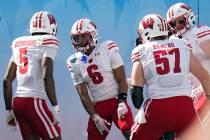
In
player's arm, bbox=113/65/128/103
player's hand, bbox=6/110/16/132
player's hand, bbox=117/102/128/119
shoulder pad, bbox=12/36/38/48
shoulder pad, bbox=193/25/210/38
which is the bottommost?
player's hand, bbox=6/110/16/132

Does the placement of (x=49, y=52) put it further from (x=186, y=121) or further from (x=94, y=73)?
(x=186, y=121)

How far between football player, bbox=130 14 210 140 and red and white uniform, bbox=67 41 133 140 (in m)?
0.91

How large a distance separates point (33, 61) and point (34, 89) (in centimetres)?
24

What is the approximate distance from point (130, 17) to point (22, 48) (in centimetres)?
185

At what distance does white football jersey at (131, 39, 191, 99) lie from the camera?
459 cm

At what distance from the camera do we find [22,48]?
5430mm

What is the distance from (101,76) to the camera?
562 centimetres

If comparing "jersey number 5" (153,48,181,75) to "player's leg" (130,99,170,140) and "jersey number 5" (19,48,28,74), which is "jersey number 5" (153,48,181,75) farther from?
"jersey number 5" (19,48,28,74)

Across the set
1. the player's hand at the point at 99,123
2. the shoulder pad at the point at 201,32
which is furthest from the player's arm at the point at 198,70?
the player's hand at the point at 99,123

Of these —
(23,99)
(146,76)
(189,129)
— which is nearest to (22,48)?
(23,99)

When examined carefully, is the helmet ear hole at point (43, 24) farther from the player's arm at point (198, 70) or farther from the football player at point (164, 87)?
the player's arm at point (198, 70)

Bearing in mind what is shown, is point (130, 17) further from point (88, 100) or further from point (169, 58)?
point (169, 58)

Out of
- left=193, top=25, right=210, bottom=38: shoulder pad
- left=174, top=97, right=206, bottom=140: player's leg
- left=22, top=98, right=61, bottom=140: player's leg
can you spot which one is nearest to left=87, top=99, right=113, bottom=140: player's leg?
left=22, top=98, right=61, bottom=140: player's leg

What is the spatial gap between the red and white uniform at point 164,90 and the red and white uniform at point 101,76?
965 mm
